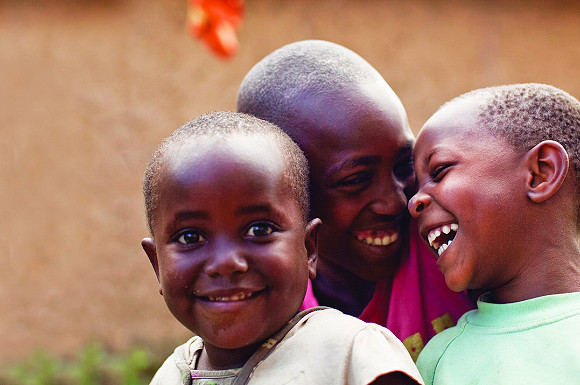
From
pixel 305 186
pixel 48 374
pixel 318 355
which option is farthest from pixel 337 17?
pixel 318 355

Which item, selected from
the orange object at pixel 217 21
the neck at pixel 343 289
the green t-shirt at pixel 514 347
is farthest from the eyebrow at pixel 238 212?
the orange object at pixel 217 21

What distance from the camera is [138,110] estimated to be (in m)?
5.97

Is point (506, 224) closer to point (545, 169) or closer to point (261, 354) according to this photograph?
point (545, 169)

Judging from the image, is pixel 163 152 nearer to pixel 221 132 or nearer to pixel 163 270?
pixel 221 132

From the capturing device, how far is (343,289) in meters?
2.52

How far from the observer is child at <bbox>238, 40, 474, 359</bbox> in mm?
2182

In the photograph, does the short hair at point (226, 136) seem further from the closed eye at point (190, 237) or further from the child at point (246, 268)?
the closed eye at point (190, 237)

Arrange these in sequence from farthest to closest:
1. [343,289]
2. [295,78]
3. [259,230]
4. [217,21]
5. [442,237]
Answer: [217,21] < [343,289] < [295,78] < [442,237] < [259,230]

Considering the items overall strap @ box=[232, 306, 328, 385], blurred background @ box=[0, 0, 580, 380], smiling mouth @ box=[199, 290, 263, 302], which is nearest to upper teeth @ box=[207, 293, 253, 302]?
smiling mouth @ box=[199, 290, 263, 302]

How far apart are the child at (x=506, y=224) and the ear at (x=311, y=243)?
12.1 inches

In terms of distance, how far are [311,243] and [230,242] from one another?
0.31 metres

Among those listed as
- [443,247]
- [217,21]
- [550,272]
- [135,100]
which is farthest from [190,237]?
[135,100]

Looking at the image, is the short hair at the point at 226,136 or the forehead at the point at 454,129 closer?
the short hair at the point at 226,136

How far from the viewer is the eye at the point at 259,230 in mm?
1773
